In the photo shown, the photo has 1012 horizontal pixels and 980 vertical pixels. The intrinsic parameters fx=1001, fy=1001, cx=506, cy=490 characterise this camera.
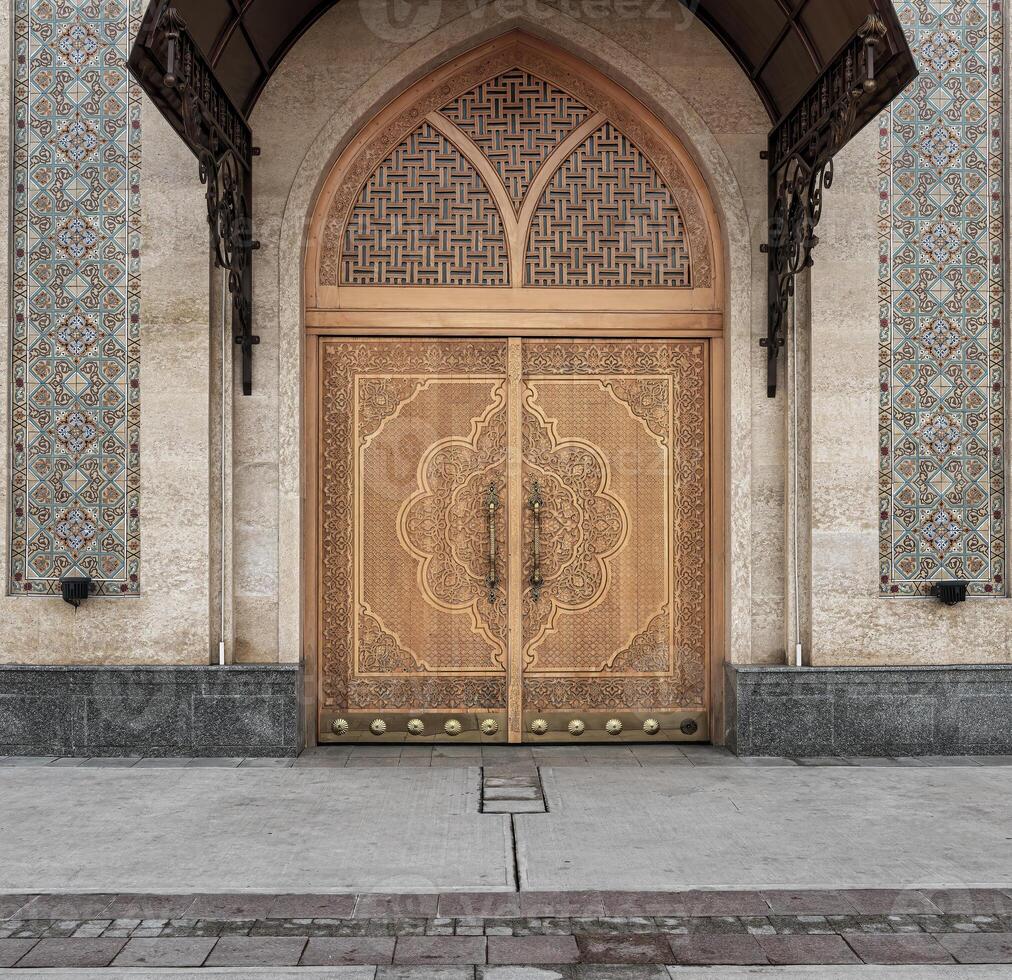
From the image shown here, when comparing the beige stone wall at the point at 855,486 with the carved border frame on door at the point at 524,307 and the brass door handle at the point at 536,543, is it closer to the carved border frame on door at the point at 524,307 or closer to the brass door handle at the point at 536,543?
the carved border frame on door at the point at 524,307

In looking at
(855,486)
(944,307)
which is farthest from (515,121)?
(855,486)

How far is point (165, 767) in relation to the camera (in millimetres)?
5297

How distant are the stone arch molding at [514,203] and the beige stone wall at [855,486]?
2.30 ft

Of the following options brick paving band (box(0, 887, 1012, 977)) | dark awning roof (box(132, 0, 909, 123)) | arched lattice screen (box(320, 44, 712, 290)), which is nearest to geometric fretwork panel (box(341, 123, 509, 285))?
arched lattice screen (box(320, 44, 712, 290))

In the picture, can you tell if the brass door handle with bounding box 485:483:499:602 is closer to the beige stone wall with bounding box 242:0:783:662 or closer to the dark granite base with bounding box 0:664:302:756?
the beige stone wall with bounding box 242:0:783:662

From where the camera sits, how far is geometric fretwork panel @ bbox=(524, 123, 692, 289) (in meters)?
5.93

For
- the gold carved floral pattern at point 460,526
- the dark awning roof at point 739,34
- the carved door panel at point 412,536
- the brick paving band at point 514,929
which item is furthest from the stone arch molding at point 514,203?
the brick paving band at point 514,929

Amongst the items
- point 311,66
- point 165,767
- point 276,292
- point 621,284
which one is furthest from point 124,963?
point 311,66

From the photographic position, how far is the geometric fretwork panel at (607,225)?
593 cm

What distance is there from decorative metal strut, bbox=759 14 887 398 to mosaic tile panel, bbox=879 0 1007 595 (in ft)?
1.99

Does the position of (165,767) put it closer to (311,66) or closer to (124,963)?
(124,963)

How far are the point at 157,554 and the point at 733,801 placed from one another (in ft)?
10.9

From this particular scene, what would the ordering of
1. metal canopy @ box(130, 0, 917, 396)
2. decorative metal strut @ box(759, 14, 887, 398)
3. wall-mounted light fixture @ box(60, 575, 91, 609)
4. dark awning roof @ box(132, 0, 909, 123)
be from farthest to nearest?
wall-mounted light fixture @ box(60, 575, 91, 609) → dark awning roof @ box(132, 0, 909, 123) → decorative metal strut @ box(759, 14, 887, 398) → metal canopy @ box(130, 0, 917, 396)

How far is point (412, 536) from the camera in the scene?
19.4ft
